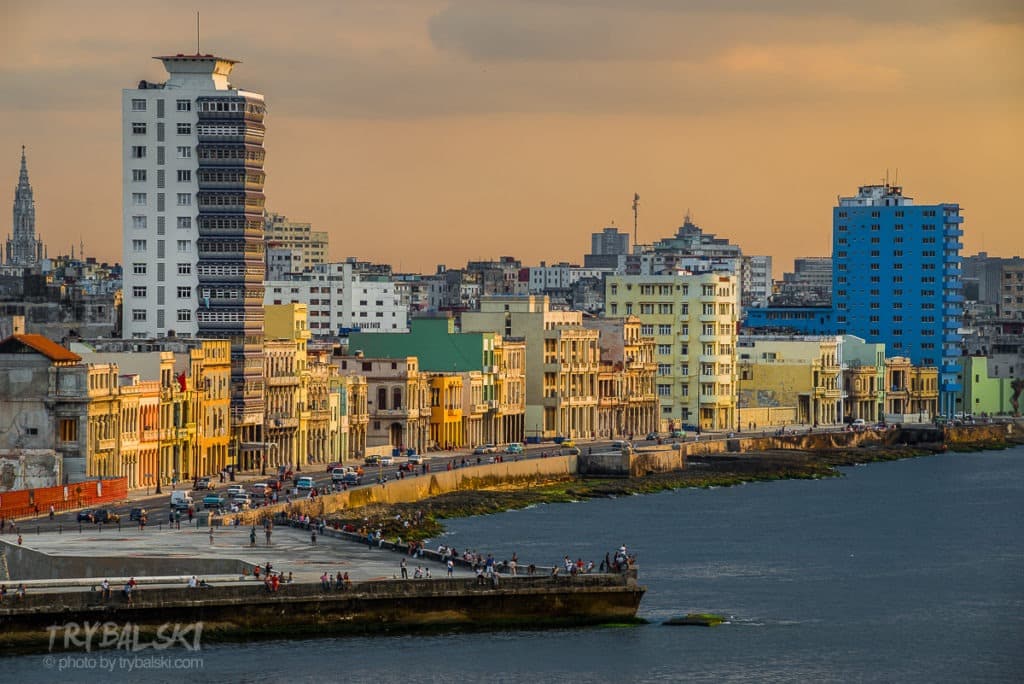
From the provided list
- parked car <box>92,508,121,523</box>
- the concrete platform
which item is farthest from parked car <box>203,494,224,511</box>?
the concrete platform

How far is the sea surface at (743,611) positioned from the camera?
11481 cm

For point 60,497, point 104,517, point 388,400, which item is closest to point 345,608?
point 104,517

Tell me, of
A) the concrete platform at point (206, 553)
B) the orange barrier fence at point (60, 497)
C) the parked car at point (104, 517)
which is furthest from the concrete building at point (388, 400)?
the concrete platform at point (206, 553)

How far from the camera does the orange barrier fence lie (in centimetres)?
14300

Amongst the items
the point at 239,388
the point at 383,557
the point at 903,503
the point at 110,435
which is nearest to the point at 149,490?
the point at 110,435

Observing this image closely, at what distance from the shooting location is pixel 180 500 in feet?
488

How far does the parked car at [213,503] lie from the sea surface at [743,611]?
12371 millimetres

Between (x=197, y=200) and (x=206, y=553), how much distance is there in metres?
63.1

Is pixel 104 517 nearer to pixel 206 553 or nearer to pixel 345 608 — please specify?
pixel 206 553

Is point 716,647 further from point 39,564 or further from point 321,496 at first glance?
point 321,496

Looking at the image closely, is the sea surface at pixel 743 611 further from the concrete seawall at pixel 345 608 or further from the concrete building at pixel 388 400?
the concrete building at pixel 388 400

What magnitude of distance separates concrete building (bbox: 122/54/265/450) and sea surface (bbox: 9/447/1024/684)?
24.3 metres

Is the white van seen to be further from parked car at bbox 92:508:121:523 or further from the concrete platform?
the concrete platform

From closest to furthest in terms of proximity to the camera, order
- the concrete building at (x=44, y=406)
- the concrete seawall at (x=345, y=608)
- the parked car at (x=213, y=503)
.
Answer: the concrete seawall at (x=345, y=608) < the parked car at (x=213, y=503) < the concrete building at (x=44, y=406)
